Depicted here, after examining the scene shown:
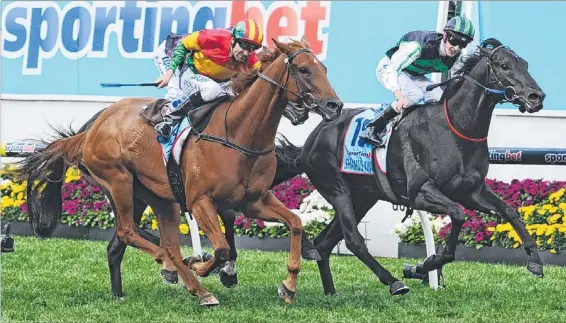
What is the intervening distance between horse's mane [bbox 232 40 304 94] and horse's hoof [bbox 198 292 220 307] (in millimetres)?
1357

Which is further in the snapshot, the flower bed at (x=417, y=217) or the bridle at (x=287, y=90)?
the flower bed at (x=417, y=217)

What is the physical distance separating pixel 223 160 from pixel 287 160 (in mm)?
Answer: 1640

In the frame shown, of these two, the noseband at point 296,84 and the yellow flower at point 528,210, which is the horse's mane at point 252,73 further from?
the yellow flower at point 528,210

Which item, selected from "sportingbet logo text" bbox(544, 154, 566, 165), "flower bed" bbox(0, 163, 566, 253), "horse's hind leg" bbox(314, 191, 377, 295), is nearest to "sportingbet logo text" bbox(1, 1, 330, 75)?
"flower bed" bbox(0, 163, 566, 253)

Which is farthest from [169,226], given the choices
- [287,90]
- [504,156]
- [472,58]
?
[504,156]

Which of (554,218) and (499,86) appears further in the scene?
(554,218)

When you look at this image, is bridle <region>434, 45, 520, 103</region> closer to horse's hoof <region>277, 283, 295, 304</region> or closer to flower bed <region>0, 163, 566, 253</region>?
horse's hoof <region>277, 283, 295, 304</region>

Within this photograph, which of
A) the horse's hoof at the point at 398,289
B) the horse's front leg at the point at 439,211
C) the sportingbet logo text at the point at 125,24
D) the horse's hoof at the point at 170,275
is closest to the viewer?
the horse's front leg at the point at 439,211

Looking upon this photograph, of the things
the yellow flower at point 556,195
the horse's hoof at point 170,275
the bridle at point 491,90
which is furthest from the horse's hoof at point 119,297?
the yellow flower at point 556,195

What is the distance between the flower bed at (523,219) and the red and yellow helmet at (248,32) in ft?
12.2

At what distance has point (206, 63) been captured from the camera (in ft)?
26.8

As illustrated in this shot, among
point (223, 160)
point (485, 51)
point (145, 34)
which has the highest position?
point (485, 51)

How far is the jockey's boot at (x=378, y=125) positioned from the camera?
28.1 feet

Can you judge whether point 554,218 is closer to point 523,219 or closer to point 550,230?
point 550,230
